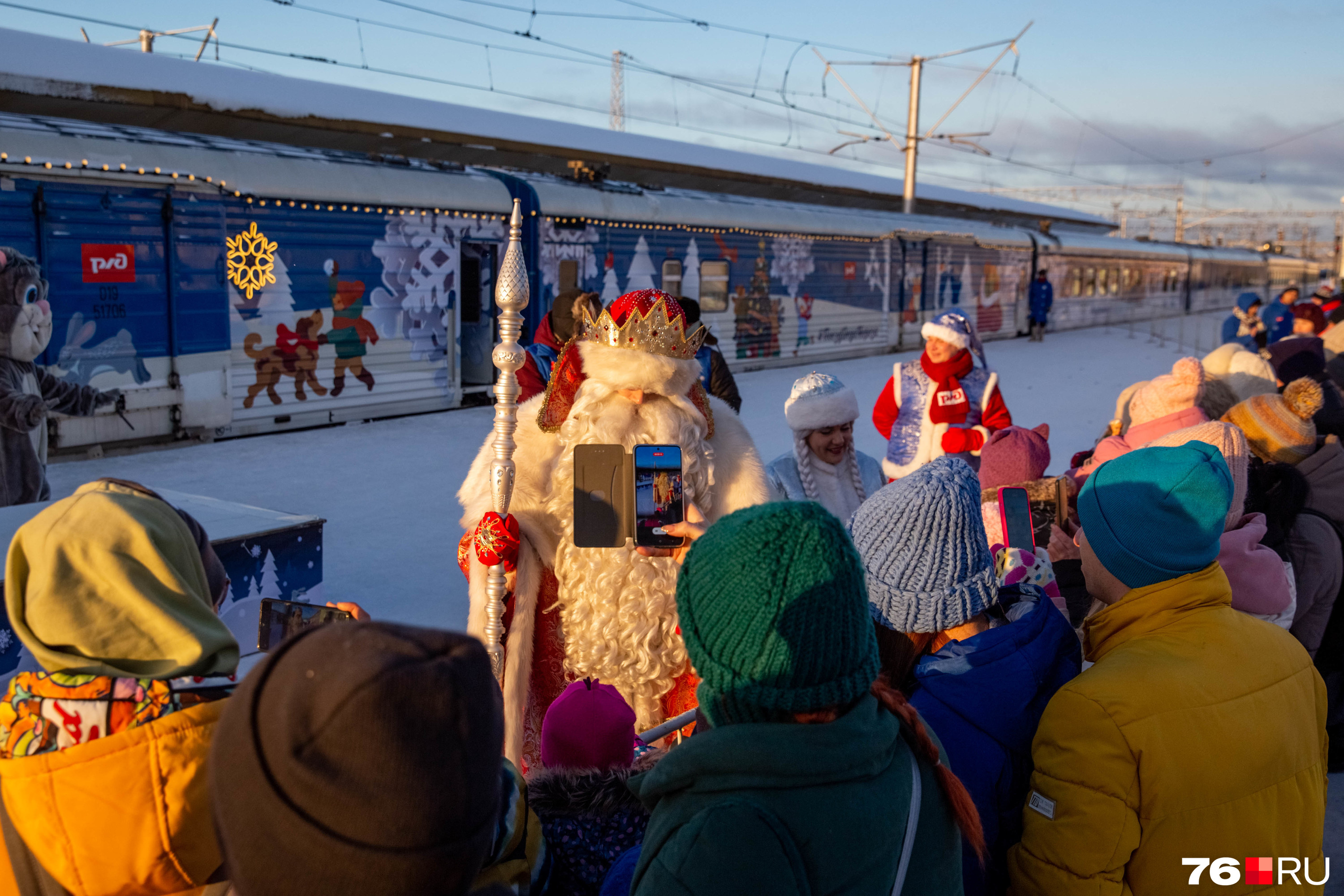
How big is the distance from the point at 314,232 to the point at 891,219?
43.2 ft

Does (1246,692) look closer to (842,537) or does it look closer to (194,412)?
(842,537)

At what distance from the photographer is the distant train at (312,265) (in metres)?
7.56

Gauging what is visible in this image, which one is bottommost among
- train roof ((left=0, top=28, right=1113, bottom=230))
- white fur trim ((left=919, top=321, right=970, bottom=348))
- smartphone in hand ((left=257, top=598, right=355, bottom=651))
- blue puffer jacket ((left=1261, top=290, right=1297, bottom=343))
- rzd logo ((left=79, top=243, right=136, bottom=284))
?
smartphone in hand ((left=257, top=598, right=355, bottom=651))

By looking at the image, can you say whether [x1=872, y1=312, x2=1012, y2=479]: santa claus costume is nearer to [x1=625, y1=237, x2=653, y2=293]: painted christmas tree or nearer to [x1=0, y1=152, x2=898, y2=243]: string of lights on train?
[x1=0, y1=152, x2=898, y2=243]: string of lights on train

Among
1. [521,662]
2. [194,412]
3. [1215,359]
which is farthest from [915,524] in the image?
[194,412]

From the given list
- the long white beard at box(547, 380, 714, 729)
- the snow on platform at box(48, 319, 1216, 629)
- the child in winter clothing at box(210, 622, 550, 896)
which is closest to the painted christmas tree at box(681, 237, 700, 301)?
the snow on platform at box(48, 319, 1216, 629)

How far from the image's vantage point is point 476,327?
12203mm

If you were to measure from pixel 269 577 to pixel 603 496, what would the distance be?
1833 millimetres

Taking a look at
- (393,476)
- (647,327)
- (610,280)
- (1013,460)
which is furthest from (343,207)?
(1013,460)

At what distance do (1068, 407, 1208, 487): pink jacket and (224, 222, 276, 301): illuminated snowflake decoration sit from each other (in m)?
7.51

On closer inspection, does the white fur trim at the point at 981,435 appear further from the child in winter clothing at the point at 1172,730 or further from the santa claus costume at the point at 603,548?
the child in winter clothing at the point at 1172,730

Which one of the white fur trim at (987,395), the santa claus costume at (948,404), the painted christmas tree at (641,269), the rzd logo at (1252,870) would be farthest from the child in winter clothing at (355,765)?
the painted christmas tree at (641,269)

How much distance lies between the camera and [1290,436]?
3.55m

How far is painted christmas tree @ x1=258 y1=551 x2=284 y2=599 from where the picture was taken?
12.2ft
